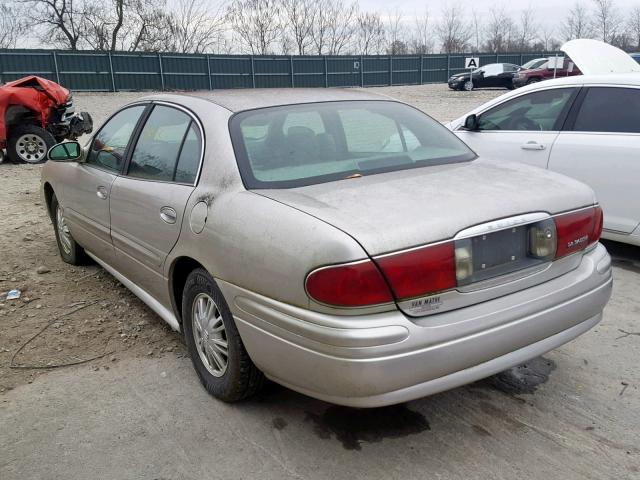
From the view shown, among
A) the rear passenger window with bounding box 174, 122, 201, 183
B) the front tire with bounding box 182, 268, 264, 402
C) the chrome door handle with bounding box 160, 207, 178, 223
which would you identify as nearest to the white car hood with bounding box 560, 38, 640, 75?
the rear passenger window with bounding box 174, 122, 201, 183

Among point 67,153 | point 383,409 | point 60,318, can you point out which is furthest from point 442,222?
point 67,153

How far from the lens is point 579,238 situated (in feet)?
9.05

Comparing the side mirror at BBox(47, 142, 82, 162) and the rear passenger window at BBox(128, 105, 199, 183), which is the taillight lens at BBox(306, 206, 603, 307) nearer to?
the rear passenger window at BBox(128, 105, 199, 183)

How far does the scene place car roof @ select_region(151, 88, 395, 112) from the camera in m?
3.32

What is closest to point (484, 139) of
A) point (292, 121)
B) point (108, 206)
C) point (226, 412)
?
point (292, 121)

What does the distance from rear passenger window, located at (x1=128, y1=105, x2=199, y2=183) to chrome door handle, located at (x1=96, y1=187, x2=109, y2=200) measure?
1.05 ft

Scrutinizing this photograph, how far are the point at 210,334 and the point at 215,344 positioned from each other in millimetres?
58

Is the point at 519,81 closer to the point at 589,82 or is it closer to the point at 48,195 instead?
the point at 589,82

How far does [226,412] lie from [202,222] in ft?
3.15

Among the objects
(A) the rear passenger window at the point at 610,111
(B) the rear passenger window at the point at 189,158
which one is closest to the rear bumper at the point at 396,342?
(B) the rear passenger window at the point at 189,158

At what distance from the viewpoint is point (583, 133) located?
16.8 feet

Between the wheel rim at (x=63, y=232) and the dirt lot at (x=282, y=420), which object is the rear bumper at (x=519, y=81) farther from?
the wheel rim at (x=63, y=232)

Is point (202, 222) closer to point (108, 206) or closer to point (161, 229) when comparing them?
point (161, 229)

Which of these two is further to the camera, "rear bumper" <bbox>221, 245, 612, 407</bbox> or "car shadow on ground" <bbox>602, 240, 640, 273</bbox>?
"car shadow on ground" <bbox>602, 240, 640, 273</bbox>
